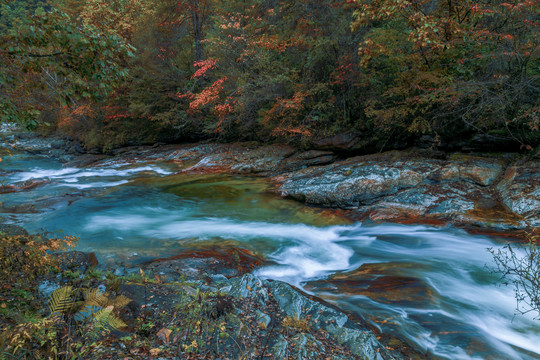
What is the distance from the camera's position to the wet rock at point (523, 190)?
6777 millimetres

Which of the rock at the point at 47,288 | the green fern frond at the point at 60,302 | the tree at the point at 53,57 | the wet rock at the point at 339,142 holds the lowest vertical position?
the rock at the point at 47,288

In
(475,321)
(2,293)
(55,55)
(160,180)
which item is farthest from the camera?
(160,180)

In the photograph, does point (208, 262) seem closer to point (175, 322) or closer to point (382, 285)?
point (175, 322)

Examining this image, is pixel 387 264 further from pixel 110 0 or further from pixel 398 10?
pixel 110 0

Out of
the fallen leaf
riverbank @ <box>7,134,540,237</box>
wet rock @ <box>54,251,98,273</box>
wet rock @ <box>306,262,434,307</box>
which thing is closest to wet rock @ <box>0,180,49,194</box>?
riverbank @ <box>7,134,540,237</box>

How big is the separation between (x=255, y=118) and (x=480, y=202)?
391 inches

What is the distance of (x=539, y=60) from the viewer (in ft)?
28.5

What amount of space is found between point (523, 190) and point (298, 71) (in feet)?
27.7

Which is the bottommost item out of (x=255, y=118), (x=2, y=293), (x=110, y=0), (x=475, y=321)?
(x=475, y=321)

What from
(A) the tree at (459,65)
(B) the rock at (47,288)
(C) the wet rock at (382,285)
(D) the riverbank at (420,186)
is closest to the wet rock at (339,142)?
(D) the riverbank at (420,186)

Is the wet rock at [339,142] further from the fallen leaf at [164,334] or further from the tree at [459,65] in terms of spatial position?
the fallen leaf at [164,334]

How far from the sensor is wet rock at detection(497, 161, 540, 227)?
6777 millimetres

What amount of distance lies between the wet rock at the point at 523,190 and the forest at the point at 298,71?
35.9 inches

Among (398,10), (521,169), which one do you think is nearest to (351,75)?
(398,10)
